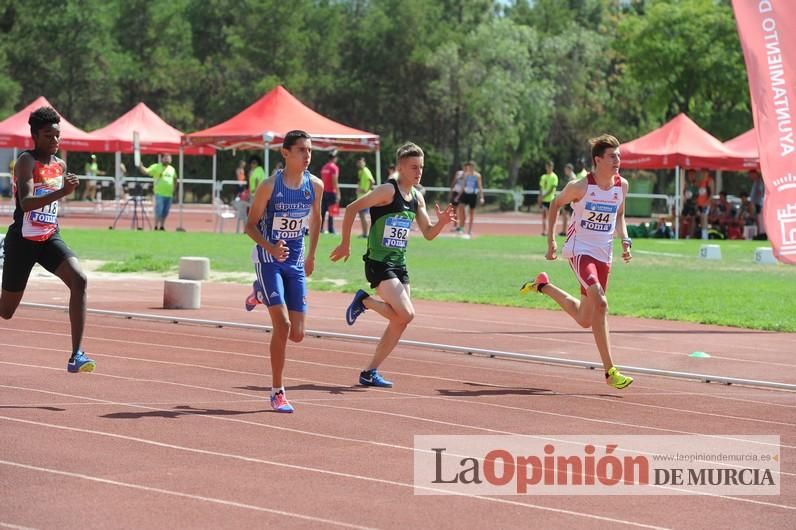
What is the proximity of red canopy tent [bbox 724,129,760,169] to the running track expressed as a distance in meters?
22.8

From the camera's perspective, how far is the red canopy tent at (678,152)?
3731 cm

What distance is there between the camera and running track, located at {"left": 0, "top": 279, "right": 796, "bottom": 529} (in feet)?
21.6

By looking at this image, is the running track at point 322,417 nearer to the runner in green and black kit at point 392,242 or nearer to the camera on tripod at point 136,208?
the runner in green and black kit at point 392,242

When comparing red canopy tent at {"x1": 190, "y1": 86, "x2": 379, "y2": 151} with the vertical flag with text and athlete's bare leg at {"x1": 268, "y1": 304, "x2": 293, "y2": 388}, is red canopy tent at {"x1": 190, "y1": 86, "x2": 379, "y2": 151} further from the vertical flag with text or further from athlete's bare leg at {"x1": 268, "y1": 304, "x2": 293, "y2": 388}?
athlete's bare leg at {"x1": 268, "y1": 304, "x2": 293, "y2": 388}

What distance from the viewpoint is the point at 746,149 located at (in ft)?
128

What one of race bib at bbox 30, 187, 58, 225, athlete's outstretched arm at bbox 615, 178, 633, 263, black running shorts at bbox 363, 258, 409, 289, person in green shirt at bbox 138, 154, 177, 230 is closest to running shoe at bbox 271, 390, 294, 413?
black running shorts at bbox 363, 258, 409, 289

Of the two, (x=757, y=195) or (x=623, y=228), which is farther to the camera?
(x=757, y=195)

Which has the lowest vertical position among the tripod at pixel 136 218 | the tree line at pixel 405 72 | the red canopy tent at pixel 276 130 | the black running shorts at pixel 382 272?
the tripod at pixel 136 218

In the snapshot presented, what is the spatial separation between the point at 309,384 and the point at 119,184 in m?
35.3

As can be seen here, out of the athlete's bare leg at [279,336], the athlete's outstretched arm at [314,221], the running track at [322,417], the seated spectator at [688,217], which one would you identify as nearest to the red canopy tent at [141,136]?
the seated spectator at [688,217]

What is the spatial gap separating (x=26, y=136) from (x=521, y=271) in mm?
21893

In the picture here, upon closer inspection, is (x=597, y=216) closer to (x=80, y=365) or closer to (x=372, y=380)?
(x=372, y=380)

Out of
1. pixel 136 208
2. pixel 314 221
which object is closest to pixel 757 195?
pixel 136 208

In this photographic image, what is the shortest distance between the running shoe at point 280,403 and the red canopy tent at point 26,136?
32.1 metres
